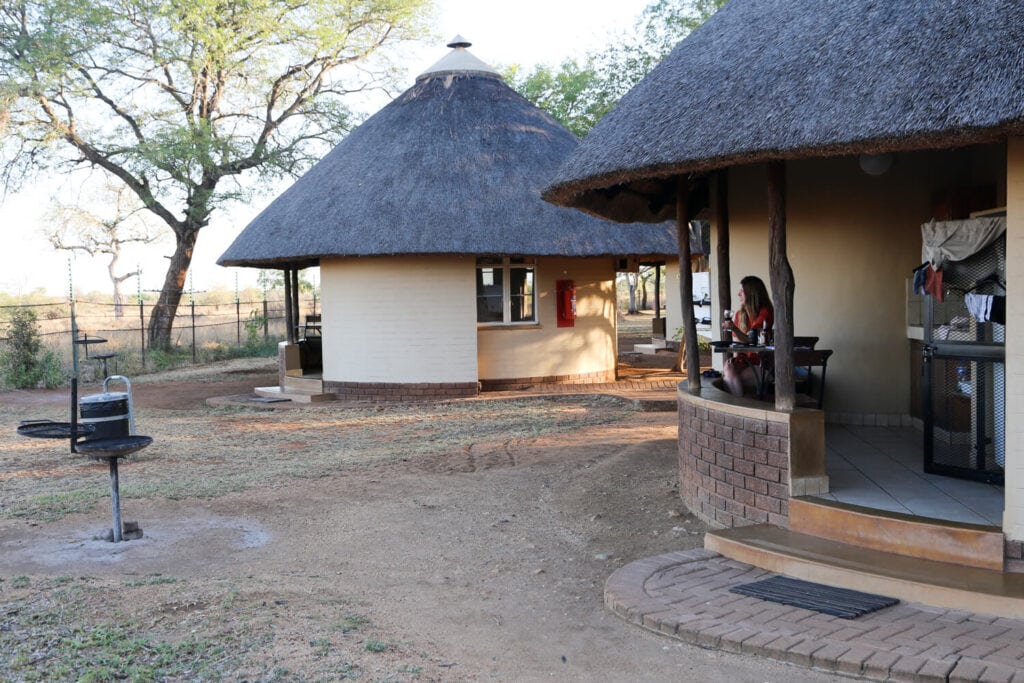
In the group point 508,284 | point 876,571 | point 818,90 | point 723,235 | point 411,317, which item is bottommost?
point 876,571

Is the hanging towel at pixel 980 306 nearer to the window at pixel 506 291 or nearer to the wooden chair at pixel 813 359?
the wooden chair at pixel 813 359

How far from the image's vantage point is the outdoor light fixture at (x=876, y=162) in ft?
26.5

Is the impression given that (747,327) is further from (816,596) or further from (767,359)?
(816,596)

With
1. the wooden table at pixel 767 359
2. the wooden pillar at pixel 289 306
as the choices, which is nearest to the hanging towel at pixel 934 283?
the wooden table at pixel 767 359

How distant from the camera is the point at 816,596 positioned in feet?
17.5

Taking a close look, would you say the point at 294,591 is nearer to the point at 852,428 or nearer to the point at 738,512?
the point at 738,512

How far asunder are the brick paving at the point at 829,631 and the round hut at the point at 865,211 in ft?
2.34

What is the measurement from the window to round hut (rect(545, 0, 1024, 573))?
7.44m

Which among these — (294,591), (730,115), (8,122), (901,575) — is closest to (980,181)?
(730,115)

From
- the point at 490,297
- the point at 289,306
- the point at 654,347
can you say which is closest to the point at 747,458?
the point at 490,297

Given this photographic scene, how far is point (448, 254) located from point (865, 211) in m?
8.10

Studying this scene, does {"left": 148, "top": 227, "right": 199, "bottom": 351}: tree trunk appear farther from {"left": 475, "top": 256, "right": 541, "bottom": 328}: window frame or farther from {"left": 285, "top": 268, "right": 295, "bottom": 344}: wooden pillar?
{"left": 475, "top": 256, "right": 541, "bottom": 328}: window frame

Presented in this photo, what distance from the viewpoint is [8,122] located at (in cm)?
2334

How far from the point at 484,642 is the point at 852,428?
5.35 meters
